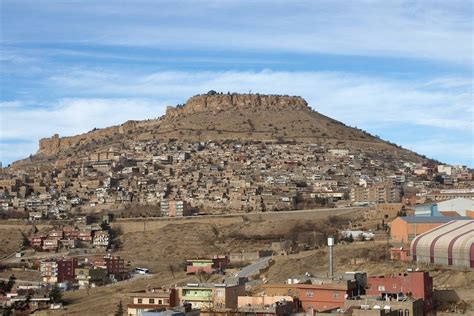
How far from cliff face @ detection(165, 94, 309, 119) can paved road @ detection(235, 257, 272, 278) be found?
7568cm

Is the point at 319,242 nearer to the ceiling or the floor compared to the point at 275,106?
nearer to the floor

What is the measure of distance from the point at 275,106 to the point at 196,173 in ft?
119

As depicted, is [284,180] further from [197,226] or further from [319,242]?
[319,242]

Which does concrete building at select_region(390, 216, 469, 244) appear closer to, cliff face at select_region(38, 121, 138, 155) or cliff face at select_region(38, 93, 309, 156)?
cliff face at select_region(38, 93, 309, 156)

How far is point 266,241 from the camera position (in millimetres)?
69750

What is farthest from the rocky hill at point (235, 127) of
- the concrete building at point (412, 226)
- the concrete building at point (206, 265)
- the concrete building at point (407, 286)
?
the concrete building at point (407, 286)

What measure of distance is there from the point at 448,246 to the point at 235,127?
81658mm

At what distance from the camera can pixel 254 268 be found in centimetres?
5644

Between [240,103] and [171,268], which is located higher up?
[240,103]

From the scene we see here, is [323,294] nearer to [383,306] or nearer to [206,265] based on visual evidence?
[383,306]

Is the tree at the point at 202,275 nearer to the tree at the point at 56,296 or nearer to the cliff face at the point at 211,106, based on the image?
the tree at the point at 56,296

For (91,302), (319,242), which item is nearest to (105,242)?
(319,242)

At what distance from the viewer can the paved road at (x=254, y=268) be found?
5328 cm

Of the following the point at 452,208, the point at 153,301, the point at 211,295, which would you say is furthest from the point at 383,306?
the point at 452,208
